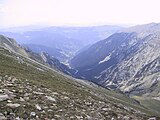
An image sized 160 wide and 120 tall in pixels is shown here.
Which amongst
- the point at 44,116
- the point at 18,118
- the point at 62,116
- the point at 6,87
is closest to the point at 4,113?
the point at 18,118

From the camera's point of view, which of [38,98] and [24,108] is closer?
[24,108]

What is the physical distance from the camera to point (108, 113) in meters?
27.8

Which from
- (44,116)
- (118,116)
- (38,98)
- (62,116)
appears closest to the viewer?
(44,116)

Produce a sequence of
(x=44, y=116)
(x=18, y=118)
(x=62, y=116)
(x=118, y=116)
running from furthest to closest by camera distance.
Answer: (x=118, y=116) < (x=62, y=116) < (x=44, y=116) < (x=18, y=118)

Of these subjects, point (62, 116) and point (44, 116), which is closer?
point (44, 116)

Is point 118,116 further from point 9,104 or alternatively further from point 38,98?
point 9,104

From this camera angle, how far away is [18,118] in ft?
62.7

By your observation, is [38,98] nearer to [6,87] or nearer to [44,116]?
[6,87]

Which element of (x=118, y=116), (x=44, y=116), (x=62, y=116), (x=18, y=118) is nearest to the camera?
(x=18, y=118)

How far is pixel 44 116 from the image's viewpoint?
813 inches

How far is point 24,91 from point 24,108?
5.17 meters

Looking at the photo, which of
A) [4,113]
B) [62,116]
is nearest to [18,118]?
[4,113]

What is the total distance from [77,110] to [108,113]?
11.8ft

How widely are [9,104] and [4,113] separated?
5.14 ft
